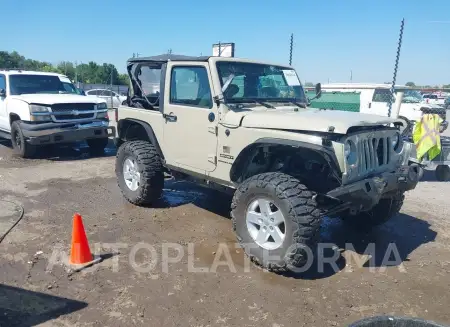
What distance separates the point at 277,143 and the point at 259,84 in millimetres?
1430

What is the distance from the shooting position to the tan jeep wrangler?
3693mm

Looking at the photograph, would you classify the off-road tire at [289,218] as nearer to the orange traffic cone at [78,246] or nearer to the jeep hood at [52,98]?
the orange traffic cone at [78,246]

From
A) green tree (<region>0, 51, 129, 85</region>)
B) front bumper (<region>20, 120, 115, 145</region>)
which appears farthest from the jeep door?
green tree (<region>0, 51, 129, 85</region>)

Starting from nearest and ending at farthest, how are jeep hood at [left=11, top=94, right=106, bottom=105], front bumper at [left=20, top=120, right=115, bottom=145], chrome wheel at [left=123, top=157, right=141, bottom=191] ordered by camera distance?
chrome wheel at [left=123, top=157, right=141, bottom=191]
front bumper at [left=20, top=120, right=115, bottom=145]
jeep hood at [left=11, top=94, right=106, bottom=105]

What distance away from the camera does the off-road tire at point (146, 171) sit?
542 cm

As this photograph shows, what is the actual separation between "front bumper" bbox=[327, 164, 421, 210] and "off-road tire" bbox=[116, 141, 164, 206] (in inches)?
106

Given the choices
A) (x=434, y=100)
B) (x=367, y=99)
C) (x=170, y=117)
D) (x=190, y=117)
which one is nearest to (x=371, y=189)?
(x=190, y=117)

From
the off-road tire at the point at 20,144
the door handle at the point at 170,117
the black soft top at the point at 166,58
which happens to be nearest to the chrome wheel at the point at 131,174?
the door handle at the point at 170,117

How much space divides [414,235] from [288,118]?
8.52 ft

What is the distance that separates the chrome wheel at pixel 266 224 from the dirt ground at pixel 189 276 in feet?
1.06

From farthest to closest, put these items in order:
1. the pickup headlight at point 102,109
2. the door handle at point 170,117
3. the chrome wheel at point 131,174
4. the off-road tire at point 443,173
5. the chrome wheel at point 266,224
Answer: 1. the pickup headlight at point 102,109
2. the off-road tire at point 443,173
3. the chrome wheel at point 131,174
4. the door handle at point 170,117
5. the chrome wheel at point 266,224

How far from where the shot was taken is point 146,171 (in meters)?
5.40

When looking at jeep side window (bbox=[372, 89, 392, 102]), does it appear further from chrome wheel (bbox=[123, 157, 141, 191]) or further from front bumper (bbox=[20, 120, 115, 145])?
chrome wheel (bbox=[123, 157, 141, 191])

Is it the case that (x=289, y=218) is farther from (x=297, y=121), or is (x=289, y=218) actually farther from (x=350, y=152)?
(x=297, y=121)
